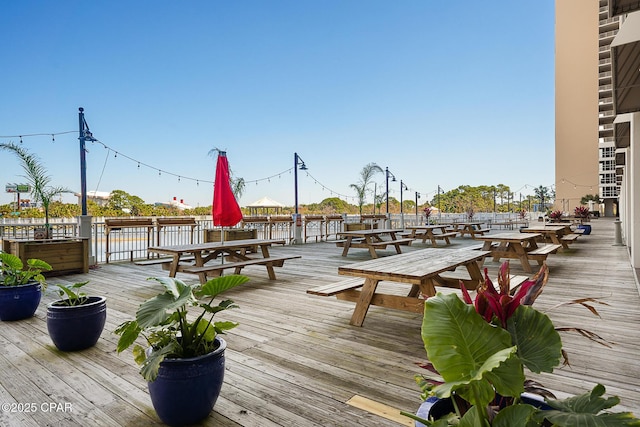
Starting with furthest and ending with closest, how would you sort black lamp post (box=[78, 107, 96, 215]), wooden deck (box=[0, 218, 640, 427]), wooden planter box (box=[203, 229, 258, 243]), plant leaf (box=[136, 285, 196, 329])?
wooden planter box (box=[203, 229, 258, 243])
black lamp post (box=[78, 107, 96, 215])
wooden deck (box=[0, 218, 640, 427])
plant leaf (box=[136, 285, 196, 329])

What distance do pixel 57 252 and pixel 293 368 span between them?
17.8ft

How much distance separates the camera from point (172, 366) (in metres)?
1.63

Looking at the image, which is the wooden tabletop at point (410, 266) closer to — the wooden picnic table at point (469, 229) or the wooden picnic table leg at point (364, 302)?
the wooden picnic table leg at point (364, 302)

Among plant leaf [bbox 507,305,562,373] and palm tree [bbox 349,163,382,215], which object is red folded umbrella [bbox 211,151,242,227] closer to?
plant leaf [bbox 507,305,562,373]

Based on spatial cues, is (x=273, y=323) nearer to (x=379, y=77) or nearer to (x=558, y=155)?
(x=379, y=77)

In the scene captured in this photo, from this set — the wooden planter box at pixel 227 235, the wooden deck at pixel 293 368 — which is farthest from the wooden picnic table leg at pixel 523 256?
the wooden planter box at pixel 227 235

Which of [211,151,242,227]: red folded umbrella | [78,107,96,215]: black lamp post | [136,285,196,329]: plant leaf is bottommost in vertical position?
[136,285,196,329]: plant leaf

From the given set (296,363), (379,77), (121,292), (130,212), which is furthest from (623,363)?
(379,77)

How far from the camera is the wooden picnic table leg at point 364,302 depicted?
10.5ft

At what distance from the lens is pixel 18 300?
3.44m

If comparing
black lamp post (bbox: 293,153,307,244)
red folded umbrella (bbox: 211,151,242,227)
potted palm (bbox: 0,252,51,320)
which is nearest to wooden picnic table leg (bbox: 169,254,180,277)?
red folded umbrella (bbox: 211,151,242,227)

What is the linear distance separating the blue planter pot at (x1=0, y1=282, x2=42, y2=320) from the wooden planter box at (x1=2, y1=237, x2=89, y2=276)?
243 centimetres

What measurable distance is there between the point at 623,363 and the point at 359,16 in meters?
24.0

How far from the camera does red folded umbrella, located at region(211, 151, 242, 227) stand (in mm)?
5043
